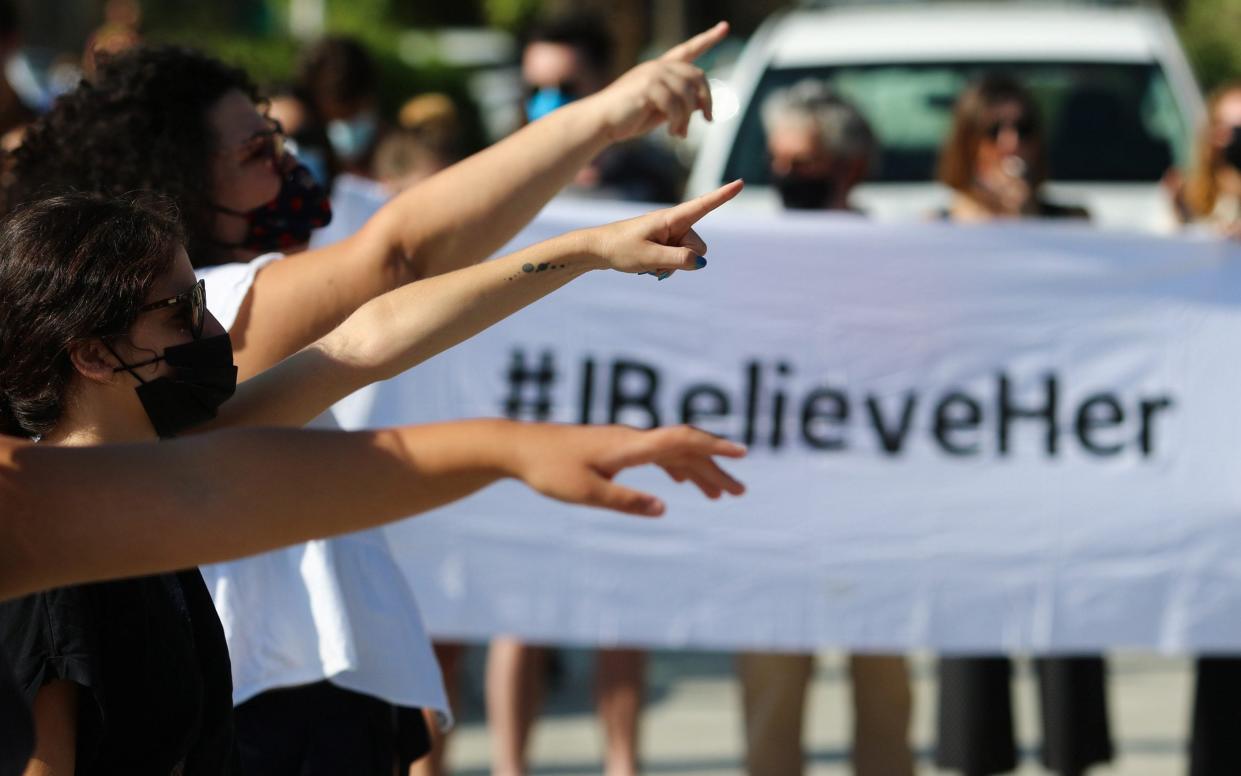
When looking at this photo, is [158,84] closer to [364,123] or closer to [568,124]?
[568,124]

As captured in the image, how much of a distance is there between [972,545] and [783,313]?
77cm

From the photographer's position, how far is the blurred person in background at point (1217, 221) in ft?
15.0

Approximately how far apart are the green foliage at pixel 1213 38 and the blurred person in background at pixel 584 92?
15.2 meters

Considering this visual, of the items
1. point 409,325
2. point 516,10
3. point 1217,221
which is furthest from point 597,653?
point 516,10

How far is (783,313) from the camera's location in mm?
4719

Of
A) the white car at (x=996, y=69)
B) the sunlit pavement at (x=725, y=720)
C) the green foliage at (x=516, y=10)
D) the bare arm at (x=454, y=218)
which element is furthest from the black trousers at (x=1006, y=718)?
the green foliage at (x=516, y=10)

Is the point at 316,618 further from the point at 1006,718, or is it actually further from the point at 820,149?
the point at 820,149

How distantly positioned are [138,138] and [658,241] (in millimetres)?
1212

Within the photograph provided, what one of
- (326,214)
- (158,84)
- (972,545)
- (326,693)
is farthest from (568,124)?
(972,545)

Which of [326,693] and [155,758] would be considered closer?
[155,758]

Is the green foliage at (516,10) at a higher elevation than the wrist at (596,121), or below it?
below

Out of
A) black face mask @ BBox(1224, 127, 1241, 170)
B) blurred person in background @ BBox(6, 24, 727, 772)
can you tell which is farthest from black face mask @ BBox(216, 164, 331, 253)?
black face mask @ BBox(1224, 127, 1241, 170)

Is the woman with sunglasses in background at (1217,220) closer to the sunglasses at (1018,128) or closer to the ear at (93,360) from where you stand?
the sunglasses at (1018,128)

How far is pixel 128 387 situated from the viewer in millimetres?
2176
